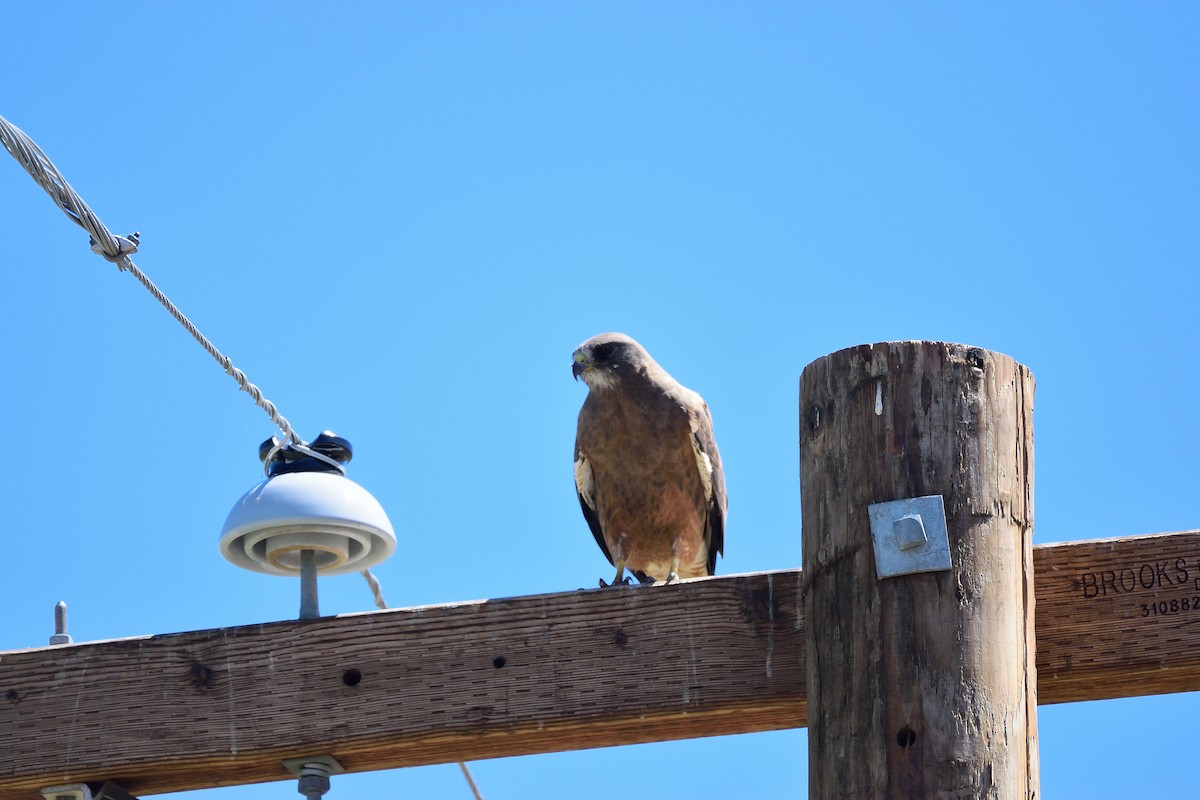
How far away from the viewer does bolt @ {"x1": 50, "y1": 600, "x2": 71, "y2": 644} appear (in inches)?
129

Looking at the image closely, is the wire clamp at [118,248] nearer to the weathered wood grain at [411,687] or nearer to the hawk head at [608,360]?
the weathered wood grain at [411,687]

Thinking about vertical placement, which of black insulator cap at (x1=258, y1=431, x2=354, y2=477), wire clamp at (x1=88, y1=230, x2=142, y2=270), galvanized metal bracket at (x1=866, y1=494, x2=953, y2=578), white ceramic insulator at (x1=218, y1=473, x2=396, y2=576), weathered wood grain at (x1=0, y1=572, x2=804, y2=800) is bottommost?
weathered wood grain at (x1=0, y1=572, x2=804, y2=800)

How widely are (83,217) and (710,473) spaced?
325 cm

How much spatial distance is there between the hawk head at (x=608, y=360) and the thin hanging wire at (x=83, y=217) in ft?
9.40

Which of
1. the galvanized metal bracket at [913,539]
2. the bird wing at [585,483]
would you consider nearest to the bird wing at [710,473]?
the bird wing at [585,483]

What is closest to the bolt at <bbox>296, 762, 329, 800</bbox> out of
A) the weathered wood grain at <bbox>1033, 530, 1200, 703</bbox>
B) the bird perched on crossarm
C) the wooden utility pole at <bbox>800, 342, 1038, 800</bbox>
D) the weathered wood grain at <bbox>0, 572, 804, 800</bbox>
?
the weathered wood grain at <bbox>0, 572, 804, 800</bbox>

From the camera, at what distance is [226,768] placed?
3.10 metres

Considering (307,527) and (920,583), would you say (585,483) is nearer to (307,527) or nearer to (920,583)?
(307,527)

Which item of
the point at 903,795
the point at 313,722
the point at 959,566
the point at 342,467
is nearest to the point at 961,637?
the point at 959,566

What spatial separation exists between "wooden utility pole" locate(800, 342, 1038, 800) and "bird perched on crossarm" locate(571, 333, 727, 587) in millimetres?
3209

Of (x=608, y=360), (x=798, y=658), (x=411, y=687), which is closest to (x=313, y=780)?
(x=411, y=687)

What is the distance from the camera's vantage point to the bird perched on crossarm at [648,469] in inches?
238

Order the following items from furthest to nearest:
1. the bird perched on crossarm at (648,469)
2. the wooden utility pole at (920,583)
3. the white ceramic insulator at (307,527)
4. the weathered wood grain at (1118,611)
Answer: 1. the bird perched on crossarm at (648,469)
2. the white ceramic insulator at (307,527)
3. the weathered wood grain at (1118,611)
4. the wooden utility pole at (920,583)

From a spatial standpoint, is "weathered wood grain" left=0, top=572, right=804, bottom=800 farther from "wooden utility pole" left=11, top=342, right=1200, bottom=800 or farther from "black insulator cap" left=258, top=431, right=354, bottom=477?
"black insulator cap" left=258, top=431, right=354, bottom=477
